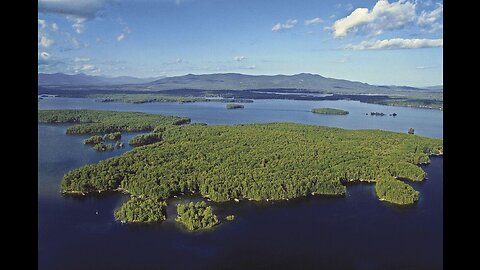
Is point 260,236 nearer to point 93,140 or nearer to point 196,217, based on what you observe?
point 196,217

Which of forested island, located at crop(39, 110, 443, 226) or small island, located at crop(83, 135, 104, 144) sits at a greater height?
small island, located at crop(83, 135, 104, 144)

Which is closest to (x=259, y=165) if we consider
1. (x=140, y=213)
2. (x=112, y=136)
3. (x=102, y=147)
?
(x=140, y=213)

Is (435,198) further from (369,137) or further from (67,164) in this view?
(67,164)

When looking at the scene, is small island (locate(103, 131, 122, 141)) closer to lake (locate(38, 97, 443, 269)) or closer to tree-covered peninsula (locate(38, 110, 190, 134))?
tree-covered peninsula (locate(38, 110, 190, 134))

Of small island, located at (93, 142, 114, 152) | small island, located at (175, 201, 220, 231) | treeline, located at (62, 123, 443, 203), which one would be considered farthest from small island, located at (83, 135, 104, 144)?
small island, located at (175, 201, 220, 231)
